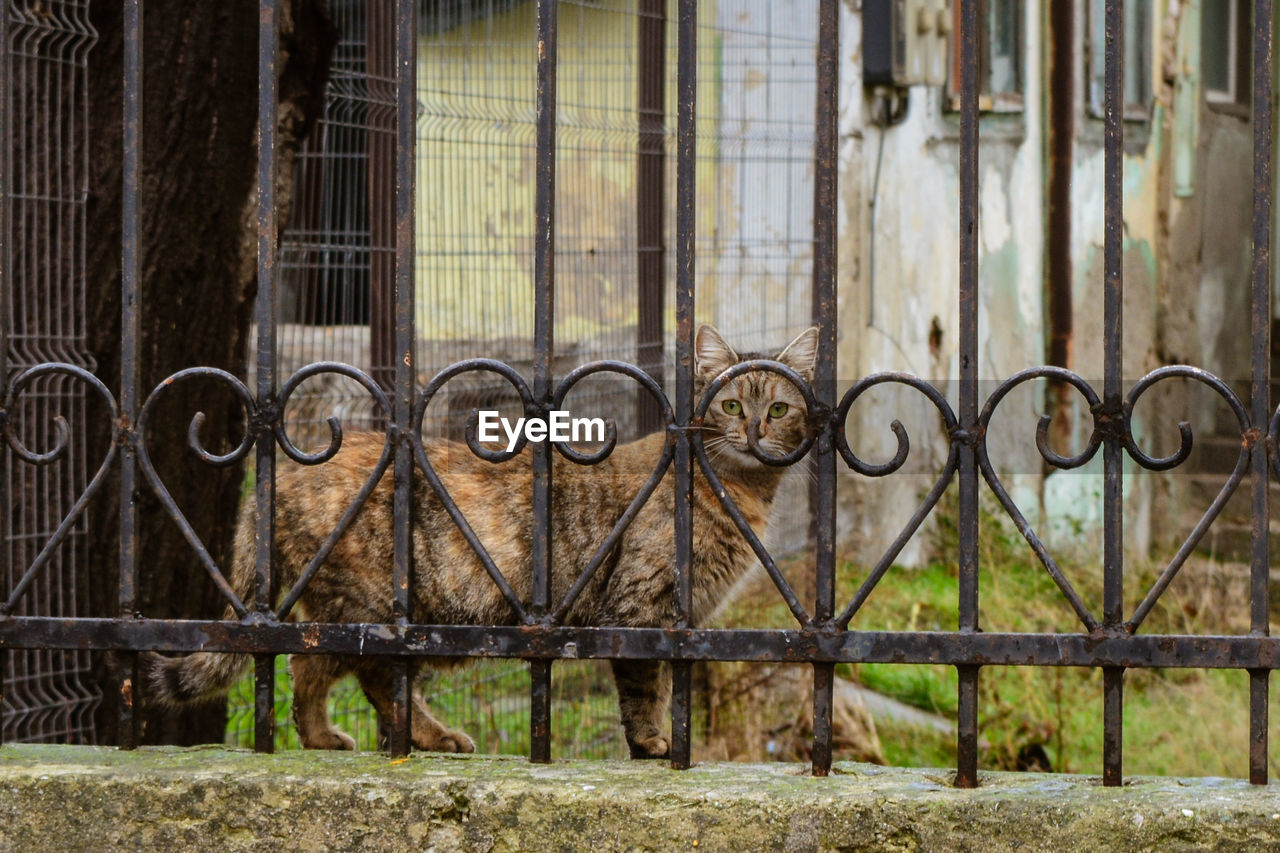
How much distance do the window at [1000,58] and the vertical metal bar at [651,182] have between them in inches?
98.8

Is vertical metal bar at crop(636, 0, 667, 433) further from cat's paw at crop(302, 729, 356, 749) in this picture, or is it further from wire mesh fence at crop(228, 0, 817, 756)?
cat's paw at crop(302, 729, 356, 749)

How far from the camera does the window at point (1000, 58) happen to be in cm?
906

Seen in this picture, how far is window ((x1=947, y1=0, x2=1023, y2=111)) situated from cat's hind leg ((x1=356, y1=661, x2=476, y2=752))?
6605 millimetres

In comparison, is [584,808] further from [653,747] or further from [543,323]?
[653,747]

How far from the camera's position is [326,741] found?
3742 millimetres

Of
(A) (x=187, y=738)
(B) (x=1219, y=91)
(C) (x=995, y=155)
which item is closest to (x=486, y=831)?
(A) (x=187, y=738)

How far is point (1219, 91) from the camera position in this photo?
988cm

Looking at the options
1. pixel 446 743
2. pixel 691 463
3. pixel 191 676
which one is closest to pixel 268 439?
pixel 691 463

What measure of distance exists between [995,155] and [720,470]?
19.5 ft

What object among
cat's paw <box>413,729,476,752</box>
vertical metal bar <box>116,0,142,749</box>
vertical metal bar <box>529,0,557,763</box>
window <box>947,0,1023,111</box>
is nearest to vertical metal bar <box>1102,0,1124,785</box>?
vertical metal bar <box>529,0,557,763</box>

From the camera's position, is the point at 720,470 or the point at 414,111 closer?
the point at 414,111

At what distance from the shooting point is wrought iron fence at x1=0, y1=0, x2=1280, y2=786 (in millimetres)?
2336

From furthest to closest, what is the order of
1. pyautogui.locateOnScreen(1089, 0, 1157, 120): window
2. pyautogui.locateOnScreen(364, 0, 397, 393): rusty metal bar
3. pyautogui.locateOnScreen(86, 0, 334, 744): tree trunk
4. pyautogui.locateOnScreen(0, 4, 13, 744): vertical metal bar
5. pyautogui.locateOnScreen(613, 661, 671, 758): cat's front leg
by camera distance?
1. pyautogui.locateOnScreen(1089, 0, 1157, 120): window
2. pyautogui.locateOnScreen(364, 0, 397, 393): rusty metal bar
3. pyautogui.locateOnScreen(86, 0, 334, 744): tree trunk
4. pyautogui.locateOnScreen(613, 661, 671, 758): cat's front leg
5. pyautogui.locateOnScreen(0, 4, 13, 744): vertical metal bar

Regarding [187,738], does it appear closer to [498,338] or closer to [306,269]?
[306,269]
